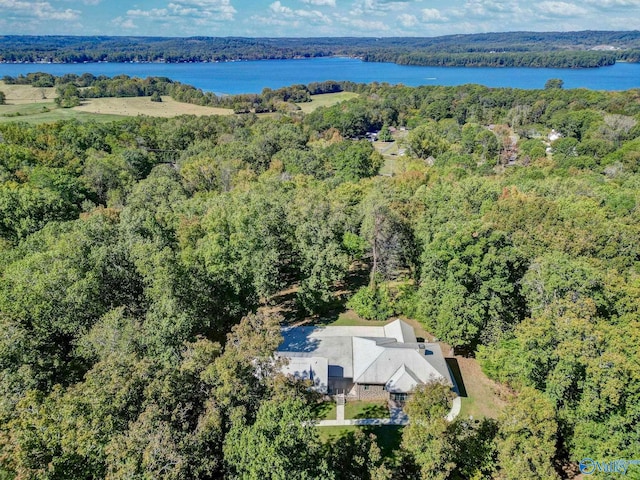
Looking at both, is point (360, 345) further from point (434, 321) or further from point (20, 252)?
point (20, 252)

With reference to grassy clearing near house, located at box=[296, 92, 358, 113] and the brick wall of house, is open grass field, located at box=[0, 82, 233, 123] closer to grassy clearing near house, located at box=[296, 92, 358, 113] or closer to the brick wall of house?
grassy clearing near house, located at box=[296, 92, 358, 113]

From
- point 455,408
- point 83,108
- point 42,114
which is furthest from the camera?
point 83,108

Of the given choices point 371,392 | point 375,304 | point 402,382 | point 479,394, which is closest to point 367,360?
point 371,392

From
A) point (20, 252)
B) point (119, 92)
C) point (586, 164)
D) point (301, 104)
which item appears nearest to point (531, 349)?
point (20, 252)

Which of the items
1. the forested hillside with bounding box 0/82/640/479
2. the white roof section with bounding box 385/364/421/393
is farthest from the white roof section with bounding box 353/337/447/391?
the forested hillside with bounding box 0/82/640/479

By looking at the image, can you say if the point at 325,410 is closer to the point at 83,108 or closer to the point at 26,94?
the point at 83,108
